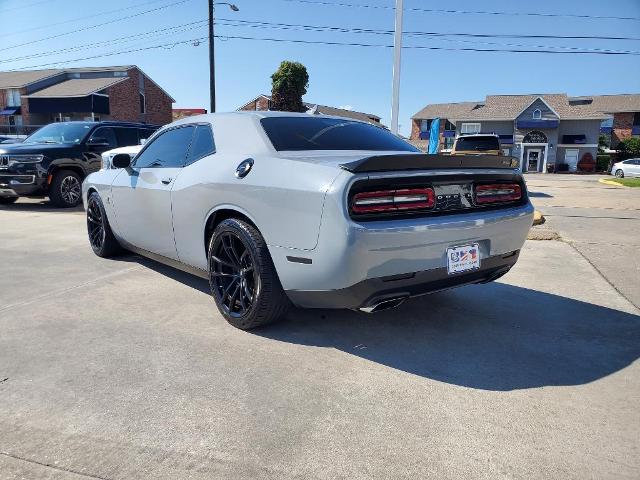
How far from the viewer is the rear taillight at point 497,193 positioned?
10.4ft

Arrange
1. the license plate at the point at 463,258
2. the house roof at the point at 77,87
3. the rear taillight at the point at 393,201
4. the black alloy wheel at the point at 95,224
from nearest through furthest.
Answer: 1. the rear taillight at the point at 393,201
2. the license plate at the point at 463,258
3. the black alloy wheel at the point at 95,224
4. the house roof at the point at 77,87

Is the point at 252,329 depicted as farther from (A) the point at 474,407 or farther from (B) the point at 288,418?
(A) the point at 474,407

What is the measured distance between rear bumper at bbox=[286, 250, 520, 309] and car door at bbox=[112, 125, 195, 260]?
5.17ft

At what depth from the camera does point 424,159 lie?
2834 millimetres

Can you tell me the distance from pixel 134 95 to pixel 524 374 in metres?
49.6

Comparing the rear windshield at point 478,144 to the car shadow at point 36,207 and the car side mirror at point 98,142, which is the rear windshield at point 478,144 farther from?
the car shadow at point 36,207

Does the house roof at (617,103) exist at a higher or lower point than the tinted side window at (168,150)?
higher

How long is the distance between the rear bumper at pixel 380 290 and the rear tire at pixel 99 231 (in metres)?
3.03

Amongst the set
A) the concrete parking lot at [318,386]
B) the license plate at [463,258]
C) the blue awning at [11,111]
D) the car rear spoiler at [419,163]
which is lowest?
the concrete parking lot at [318,386]

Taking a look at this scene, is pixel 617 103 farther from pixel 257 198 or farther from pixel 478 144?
pixel 257 198

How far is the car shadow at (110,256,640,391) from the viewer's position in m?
2.77

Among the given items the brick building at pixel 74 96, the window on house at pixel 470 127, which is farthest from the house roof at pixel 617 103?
the brick building at pixel 74 96

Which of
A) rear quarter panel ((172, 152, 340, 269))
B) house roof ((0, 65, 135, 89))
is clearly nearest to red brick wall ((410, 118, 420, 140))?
house roof ((0, 65, 135, 89))

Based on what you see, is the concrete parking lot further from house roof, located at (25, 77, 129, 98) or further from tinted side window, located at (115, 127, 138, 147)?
house roof, located at (25, 77, 129, 98)
